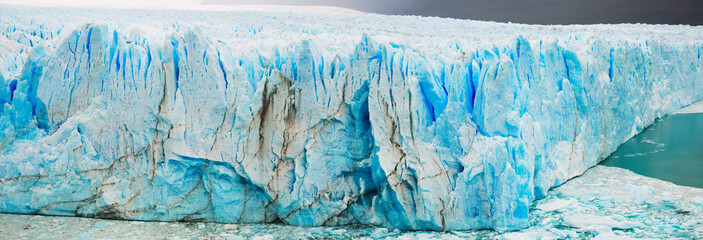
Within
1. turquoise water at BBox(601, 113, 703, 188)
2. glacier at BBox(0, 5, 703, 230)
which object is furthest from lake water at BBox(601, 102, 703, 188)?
glacier at BBox(0, 5, 703, 230)

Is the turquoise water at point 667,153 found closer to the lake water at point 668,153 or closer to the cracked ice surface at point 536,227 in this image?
the lake water at point 668,153

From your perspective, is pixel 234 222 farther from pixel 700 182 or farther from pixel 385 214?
pixel 700 182

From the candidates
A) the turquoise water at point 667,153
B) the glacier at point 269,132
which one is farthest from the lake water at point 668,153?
the glacier at point 269,132

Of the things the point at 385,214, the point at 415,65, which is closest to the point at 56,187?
the point at 385,214

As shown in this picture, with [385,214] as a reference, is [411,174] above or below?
above

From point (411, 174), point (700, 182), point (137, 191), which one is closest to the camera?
point (411, 174)

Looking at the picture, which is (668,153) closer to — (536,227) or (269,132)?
(536,227)
